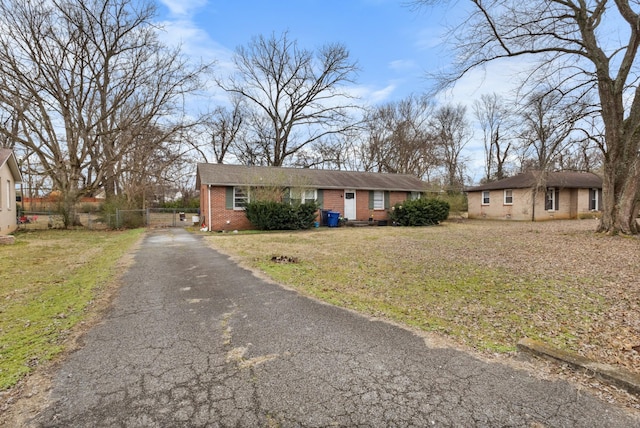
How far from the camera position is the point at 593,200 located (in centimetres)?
2428

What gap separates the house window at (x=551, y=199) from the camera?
22.5 meters

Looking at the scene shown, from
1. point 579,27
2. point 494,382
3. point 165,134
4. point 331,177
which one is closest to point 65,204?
point 165,134

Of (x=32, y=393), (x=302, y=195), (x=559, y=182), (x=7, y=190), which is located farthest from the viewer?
(x=559, y=182)

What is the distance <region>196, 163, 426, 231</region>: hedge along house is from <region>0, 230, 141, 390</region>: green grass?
6.82 metres

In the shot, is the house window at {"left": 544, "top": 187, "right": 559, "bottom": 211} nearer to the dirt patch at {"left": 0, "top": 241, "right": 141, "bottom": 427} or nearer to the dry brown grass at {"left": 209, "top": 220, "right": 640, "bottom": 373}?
the dry brown grass at {"left": 209, "top": 220, "right": 640, "bottom": 373}

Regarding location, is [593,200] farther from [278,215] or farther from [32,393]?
[32,393]

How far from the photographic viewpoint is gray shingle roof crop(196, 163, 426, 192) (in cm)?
1703

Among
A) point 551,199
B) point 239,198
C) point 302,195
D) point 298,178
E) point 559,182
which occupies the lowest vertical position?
point 551,199

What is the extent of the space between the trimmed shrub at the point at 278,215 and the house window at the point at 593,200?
21.7 meters

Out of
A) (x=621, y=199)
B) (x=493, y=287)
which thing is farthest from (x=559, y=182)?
(x=493, y=287)

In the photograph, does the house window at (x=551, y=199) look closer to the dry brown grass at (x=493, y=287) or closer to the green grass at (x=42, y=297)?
the dry brown grass at (x=493, y=287)

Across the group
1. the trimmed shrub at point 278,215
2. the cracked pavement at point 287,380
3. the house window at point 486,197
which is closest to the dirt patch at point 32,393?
the cracked pavement at point 287,380

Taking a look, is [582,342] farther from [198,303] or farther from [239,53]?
[239,53]

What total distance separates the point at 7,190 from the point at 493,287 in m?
21.2
